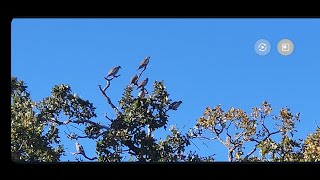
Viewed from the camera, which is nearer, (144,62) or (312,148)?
(144,62)

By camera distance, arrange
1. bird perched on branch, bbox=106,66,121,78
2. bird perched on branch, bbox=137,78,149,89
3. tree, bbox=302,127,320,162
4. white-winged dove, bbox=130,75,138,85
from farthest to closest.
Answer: tree, bbox=302,127,320,162, bird perched on branch, bbox=137,78,149,89, white-winged dove, bbox=130,75,138,85, bird perched on branch, bbox=106,66,121,78

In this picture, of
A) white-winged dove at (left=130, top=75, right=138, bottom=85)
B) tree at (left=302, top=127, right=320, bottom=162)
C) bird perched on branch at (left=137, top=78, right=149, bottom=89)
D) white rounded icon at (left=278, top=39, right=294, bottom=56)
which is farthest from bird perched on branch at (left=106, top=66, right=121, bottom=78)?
tree at (left=302, top=127, right=320, bottom=162)

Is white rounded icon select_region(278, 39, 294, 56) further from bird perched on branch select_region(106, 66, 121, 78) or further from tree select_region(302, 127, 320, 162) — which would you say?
tree select_region(302, 127, 320, 162)

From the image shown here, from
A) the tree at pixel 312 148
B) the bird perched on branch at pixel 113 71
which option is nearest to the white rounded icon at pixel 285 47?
the bird perched on branch at pixel 113 71

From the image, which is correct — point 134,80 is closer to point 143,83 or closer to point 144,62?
point 143,83

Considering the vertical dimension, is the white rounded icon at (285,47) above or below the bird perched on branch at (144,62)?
below

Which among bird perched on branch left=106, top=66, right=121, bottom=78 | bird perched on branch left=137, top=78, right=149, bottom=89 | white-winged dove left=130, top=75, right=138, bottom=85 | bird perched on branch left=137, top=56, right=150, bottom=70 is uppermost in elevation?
bird perched on branch left=137, top=78, right=149, bottom=89

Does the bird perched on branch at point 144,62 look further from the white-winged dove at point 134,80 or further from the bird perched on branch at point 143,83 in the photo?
the bird perched on branch at point 143,83

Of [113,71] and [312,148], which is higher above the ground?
[113,71]

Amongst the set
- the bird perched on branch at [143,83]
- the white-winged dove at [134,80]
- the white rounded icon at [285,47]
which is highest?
the bird perched on branch at [143,83]

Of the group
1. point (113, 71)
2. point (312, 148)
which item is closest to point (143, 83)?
point (113, 71)
